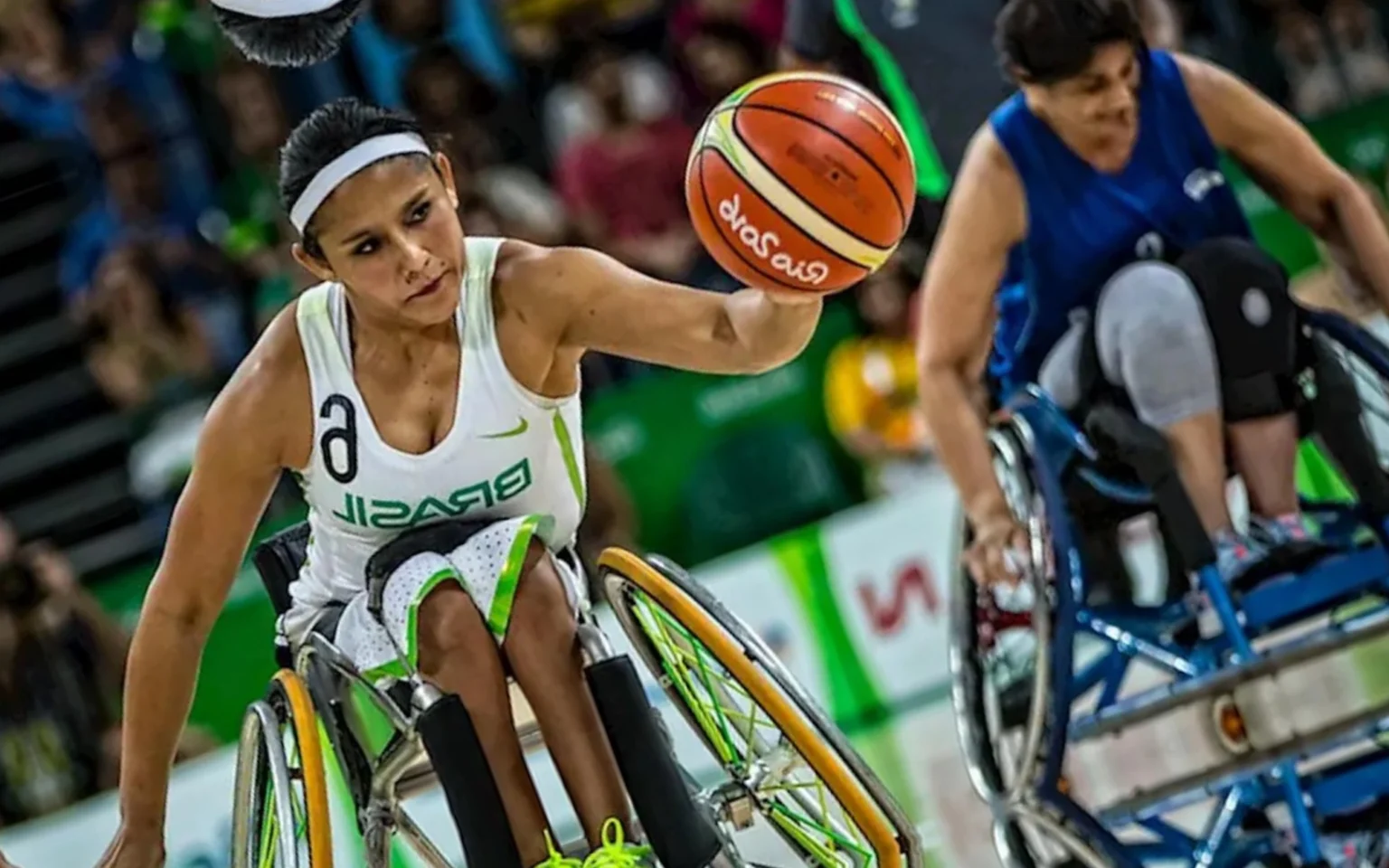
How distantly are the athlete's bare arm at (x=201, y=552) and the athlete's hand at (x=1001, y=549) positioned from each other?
1.02 m

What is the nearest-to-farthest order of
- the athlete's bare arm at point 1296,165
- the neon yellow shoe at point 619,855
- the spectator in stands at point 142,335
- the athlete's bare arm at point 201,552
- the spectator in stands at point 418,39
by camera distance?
the neon yellow shoe at point 619,855
the athlete's bare arm at point 201,552
the athlete's bare arm at point 1296,165
the spectator in stands at point 142,335
the spectator in stands at point 418,39

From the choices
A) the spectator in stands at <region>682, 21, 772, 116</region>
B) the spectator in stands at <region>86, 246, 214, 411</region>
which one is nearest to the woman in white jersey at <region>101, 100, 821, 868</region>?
the spectator in stands at <region>86, 246, 214, 411</region>

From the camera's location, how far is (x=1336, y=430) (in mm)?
2824

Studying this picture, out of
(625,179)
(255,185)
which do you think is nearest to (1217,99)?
(625,179)

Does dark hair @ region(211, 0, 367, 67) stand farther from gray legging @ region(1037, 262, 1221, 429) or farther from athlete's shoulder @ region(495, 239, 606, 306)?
gray legging @ region(1037, 262, 1221, 429)

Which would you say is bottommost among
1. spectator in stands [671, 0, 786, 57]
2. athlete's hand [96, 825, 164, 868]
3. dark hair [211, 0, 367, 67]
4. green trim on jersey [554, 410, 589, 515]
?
athlete's hand [96, 825, 164, 868]

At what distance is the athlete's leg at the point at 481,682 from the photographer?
2262 mm

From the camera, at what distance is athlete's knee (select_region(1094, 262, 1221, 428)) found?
2799mm

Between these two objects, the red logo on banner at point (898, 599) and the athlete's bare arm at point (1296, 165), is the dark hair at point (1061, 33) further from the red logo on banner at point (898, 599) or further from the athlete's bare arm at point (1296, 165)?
the red logo on banner at point (898, 599)

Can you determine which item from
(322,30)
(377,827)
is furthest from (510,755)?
(322,30)

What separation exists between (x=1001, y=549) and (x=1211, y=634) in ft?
1.04

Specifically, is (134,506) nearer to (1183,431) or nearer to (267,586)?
(267,586)

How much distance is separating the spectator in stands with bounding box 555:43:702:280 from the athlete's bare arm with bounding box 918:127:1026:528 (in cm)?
235

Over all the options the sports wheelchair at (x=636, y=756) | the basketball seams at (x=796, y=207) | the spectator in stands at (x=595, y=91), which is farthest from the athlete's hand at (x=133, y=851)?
the spectator in stands at (x=595, y=91)
